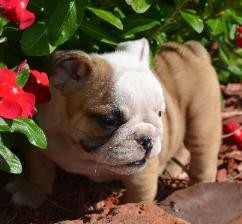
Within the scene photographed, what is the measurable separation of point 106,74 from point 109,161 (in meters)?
0.45

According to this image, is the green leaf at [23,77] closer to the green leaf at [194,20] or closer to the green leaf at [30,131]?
the green leaf at [30,131]

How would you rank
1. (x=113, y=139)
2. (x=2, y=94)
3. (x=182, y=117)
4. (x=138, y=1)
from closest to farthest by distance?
(x=2, y=94), (x=113, y=139), (x=138, y=1), (x=182, y=117)

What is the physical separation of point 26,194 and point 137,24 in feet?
4.05

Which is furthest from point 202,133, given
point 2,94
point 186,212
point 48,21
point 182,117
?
point 2,94

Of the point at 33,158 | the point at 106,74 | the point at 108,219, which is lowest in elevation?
the point at 33,158

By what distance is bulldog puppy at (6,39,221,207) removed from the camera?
3504mm

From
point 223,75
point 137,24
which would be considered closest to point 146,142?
point 137,24

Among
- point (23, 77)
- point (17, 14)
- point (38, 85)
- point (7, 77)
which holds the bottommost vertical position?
point (38, 85)

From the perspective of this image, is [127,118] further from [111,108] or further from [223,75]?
[223,75]

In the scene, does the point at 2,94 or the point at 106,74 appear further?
the point at 106,74

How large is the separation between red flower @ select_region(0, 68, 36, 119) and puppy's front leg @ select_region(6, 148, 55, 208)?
1.09 meters

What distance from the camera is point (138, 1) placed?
3828 millimetres

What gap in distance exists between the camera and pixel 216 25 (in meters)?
4.36

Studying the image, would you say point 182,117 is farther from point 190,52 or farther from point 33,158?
point 33,158
